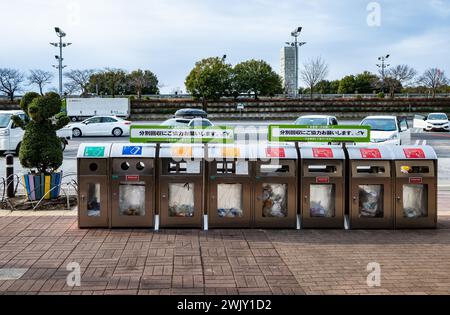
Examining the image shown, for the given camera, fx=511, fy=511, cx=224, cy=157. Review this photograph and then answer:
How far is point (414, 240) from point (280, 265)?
235 cm

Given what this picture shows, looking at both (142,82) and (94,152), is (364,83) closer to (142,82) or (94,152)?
(142,82)

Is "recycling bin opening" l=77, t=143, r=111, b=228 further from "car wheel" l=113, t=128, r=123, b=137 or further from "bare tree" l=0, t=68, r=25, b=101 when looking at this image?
"bare tree" l=0, t=68, r=25, b=101

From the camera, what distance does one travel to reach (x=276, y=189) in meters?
7.68

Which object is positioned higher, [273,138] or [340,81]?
[340,81]

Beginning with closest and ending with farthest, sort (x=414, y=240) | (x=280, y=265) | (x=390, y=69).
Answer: (x=280, y=265) < (x=414, y=240) < (x=390, y=69)

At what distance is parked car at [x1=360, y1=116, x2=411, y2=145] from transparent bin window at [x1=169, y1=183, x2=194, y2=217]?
1010 centimetres

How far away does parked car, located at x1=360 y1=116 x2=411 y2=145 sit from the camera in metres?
16.6

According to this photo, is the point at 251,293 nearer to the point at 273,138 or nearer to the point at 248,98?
the point at 273,138

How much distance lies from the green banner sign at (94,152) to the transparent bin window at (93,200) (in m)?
0.47

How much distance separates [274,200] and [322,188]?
0.76m

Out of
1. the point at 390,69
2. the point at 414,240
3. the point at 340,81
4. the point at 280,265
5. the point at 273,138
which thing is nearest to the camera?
the point at 280,265

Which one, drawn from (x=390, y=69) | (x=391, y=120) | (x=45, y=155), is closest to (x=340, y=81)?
(x=390, y=69)

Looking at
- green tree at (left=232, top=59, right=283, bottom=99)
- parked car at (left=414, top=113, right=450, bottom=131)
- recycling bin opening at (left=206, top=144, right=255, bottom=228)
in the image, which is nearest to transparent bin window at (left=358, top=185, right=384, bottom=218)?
recycling bin opening at (left=206, top=144, right=255, bottom=228)

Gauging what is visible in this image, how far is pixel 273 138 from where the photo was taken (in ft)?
26.5
